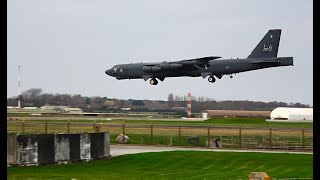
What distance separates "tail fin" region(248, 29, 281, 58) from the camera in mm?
54281

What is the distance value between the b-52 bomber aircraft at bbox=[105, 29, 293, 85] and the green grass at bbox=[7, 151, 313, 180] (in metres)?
15.6

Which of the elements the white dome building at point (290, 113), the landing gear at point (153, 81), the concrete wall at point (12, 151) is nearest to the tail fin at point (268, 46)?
the landing gear at point (153, 81)

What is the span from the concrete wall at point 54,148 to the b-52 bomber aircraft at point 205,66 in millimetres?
15556

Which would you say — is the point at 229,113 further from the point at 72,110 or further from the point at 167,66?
the point at 167,66

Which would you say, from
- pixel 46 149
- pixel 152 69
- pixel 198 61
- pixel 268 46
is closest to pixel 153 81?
pixel 152 69

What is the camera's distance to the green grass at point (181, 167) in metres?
27.3

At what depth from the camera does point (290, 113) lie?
131m

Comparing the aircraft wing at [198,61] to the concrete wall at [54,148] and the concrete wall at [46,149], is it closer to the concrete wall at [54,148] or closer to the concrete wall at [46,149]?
the concrete wall at [54,148]

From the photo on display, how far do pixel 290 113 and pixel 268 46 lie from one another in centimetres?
7962

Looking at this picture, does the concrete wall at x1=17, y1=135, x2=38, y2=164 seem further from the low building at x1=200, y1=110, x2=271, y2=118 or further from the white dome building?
the white dome building

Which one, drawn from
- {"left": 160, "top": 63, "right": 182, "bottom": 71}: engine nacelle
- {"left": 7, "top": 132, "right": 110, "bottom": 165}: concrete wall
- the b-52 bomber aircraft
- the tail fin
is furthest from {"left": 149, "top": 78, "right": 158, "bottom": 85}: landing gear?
{"left": 7, "top": 132, "right": 110, "bottom": 165}: concrete wall

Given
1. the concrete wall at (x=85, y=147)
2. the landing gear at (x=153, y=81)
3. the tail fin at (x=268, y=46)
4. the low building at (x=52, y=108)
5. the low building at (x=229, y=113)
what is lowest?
the concrete wall at (x=85, y=147)
